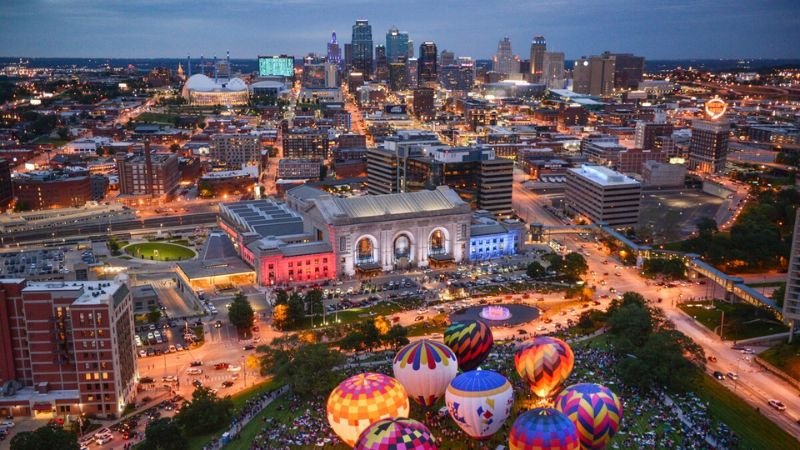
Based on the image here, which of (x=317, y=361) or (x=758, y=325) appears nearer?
(x=317, y=361)

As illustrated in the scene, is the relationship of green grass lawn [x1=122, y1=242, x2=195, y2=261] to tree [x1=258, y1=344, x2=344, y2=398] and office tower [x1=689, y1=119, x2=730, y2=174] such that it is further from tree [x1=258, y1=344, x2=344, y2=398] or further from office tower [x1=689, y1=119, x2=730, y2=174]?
office tower [x1=689, y1=119, x2=730, y2=174]

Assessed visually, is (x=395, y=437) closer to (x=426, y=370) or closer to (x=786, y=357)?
(x=426, y=370)

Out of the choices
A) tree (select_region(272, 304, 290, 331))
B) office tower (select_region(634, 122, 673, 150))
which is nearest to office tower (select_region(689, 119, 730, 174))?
office tower (select_region(634, 122, 673, 150))

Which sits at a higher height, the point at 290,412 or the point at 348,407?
the point at 348,407

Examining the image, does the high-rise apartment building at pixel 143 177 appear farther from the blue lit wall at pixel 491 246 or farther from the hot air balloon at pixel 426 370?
the hot air balloon at pixel 426 370

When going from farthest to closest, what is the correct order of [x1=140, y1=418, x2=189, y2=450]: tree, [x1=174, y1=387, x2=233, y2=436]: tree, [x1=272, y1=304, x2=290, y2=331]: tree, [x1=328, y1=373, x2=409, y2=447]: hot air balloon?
1. [x1=272, y1=304, x2=290, y2=331]: tree
2. [x1=174, y1=387, x2=233, y2=436]: tree
3. [x1=140, y1=418, x2=189, y2=450]: tree
4. [x1=328, y1=373, x2=409, y2=447]: hot air balloon

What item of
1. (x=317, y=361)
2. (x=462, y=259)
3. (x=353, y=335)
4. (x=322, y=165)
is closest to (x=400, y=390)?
(x=317, y=361)

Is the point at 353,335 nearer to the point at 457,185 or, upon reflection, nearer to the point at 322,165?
the point at 457,185

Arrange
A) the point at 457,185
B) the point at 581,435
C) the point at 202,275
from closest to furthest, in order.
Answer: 1. the point at 581,435
2. the point at 202,275
3. the point at 457,185
